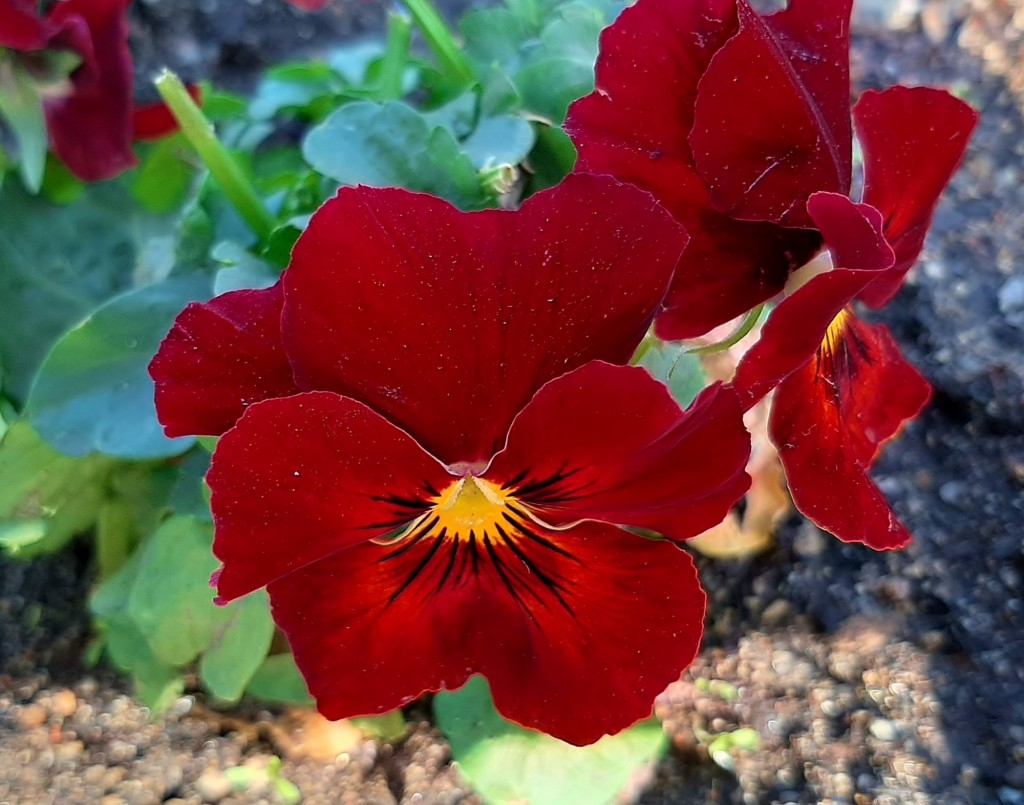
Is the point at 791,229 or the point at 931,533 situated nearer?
the point at 791,229

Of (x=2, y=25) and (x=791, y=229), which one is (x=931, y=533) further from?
(x=2, y=25)

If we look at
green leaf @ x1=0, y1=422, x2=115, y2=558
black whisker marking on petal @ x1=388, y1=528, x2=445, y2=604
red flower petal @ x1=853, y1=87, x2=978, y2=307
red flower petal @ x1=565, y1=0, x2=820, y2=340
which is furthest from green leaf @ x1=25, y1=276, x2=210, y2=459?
red flower petal @ x1=853, y1=87, x2=978, y2=307

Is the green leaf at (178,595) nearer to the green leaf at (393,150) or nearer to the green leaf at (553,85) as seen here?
the green leaf at (393,150)

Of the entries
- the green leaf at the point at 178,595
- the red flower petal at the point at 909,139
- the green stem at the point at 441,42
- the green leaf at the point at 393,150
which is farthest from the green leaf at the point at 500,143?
the green leaf at the point at 178,595

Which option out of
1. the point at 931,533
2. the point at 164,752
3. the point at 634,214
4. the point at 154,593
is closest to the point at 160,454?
the point at 154,593

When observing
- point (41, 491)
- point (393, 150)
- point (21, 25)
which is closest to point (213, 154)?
point (393, 150)

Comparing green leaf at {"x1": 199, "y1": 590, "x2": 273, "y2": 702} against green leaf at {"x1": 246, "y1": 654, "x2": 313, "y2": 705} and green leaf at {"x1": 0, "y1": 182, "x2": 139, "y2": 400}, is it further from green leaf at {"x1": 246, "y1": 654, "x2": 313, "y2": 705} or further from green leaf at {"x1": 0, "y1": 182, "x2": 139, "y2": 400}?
green leaf at {"x1": 0, "y1": 182, "x2": 139, "y2": 400}

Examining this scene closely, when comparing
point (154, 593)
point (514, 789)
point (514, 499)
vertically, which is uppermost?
point (514, 499)
